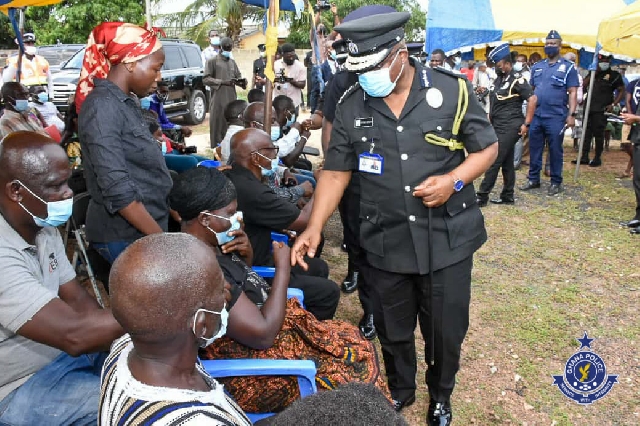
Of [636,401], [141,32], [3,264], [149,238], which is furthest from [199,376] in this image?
[636,401]

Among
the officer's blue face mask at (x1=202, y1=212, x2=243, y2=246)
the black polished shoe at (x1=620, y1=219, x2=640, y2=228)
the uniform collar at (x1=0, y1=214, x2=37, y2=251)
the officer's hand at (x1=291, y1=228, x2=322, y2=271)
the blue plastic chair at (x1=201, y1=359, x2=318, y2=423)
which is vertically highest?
the uniform collar at (x1=0, y1=214, x2=37, y2=251)

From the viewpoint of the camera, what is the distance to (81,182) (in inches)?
162

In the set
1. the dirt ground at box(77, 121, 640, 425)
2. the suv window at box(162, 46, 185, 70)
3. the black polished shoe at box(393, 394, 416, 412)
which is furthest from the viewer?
the suv window at box(162, 46, 185, 70)

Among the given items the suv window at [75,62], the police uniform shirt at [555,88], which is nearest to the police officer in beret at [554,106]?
the police uniform shirt at [555,88]

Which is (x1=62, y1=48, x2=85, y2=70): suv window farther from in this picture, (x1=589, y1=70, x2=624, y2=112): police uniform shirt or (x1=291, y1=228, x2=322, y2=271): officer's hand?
(x1=291, y1=228, x2=322, y2=271): officer's hand

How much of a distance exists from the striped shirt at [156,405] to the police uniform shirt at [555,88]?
22.9 ft

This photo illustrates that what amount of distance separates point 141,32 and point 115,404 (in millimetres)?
1965

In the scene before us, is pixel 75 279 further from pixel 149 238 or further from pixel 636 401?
pixel 636 401

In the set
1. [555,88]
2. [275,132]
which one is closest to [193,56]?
[555,88]

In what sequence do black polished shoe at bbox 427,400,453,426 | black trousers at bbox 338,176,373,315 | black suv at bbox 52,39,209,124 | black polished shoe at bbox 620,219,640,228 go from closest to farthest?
black polished shoe at bbox 427,400,453,426, black trousers at bbox 338,176,373,315, black polished shoe at bbox 620,219,640,228, black suv at bbox 52,39,209,124

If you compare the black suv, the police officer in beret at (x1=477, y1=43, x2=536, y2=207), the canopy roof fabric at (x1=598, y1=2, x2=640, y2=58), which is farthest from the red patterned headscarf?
the black suv

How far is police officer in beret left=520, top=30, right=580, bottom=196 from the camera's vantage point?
7086mm

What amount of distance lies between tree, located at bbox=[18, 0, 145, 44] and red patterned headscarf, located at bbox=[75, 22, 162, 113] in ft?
53.3

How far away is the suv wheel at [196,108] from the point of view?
12930 mm
